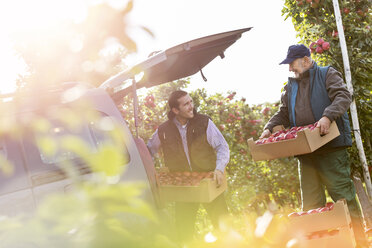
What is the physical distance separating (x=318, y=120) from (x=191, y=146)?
3.76ft

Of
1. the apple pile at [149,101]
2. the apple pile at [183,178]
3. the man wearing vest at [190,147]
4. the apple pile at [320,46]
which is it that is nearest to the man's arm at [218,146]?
the man wearing vest at [190,147]

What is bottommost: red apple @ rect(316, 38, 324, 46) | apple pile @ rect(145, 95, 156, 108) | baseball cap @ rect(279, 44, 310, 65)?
apple pile @ rect(145, 95, 156, 108)

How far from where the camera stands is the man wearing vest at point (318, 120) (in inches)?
138

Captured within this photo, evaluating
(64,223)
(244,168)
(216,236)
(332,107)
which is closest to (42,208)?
(64,223)

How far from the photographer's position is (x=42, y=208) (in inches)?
22.4

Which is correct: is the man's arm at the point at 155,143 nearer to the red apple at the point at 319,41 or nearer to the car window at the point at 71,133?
the car window at the point at 71,133

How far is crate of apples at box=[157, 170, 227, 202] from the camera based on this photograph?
3.35 meters

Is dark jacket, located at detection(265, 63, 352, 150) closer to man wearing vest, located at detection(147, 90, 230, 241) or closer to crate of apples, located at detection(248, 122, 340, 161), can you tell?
crate of apples, located at detection(248, 122, 340, 161)

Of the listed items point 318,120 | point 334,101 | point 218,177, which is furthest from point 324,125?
point 218,177

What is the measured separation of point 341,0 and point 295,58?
225cm

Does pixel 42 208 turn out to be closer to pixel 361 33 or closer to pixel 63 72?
pixel 361 33

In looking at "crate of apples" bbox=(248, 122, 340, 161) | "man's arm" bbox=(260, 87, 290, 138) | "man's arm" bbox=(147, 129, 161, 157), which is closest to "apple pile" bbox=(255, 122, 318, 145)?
"crate of apples" bbox=(248, 122, 340, 161)

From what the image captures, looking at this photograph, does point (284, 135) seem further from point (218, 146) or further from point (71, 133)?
point (71, 133)

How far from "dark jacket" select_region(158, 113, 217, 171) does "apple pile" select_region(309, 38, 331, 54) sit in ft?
6.60
